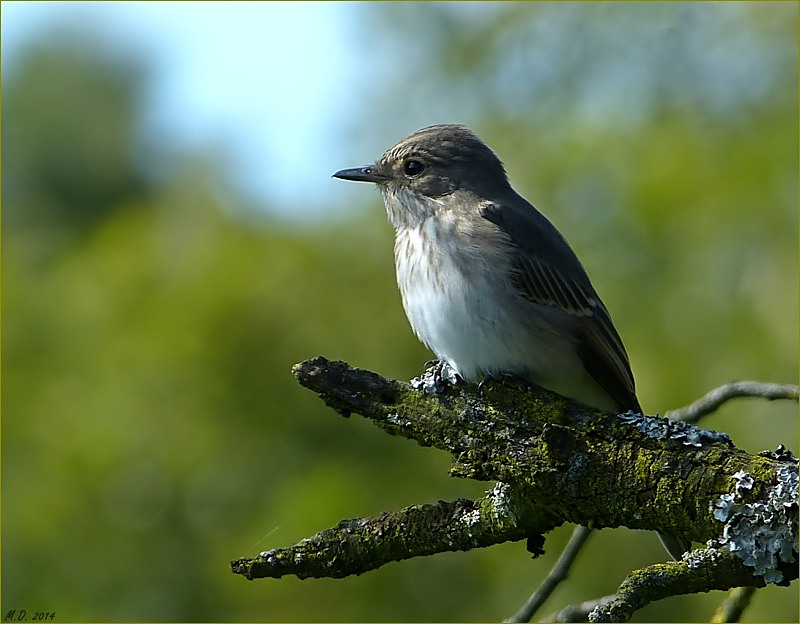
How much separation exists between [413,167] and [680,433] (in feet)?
9.21

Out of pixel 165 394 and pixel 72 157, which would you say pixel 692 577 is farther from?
pixel 72 157

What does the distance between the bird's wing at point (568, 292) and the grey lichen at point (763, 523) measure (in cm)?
200

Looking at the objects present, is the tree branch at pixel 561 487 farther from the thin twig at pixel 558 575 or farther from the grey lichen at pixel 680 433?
the thin twig at pixel 558 575

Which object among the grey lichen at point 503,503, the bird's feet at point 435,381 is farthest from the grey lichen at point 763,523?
the bird's feet at point 435,381

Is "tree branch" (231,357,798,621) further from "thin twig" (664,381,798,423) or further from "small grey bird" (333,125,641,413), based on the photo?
"thin twig" (664,381,798,423)

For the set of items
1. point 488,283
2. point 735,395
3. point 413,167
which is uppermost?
point 413,167

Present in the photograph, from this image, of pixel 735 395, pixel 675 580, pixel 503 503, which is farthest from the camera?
pixel 735 395

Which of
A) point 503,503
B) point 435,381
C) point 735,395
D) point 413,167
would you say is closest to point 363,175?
point 413,167

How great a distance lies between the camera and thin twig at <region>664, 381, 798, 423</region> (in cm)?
429

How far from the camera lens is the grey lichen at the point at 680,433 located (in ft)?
10.8

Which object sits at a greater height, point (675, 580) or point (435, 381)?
point (435, 381)

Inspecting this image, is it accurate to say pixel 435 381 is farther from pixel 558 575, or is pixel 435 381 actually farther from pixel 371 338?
pixel 371 338

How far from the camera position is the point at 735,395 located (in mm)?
4375

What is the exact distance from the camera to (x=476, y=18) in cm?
1307
